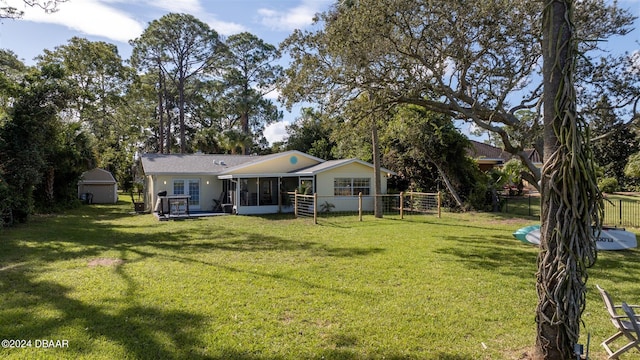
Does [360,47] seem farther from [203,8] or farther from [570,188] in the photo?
[570,188]

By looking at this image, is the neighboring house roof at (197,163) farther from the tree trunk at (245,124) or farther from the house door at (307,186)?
the tree trunk at (245,124)

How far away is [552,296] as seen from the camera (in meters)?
3.20

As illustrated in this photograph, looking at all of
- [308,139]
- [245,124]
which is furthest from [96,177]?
[308,139]

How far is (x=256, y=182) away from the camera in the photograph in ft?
65.1

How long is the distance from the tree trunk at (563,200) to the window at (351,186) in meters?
16.6

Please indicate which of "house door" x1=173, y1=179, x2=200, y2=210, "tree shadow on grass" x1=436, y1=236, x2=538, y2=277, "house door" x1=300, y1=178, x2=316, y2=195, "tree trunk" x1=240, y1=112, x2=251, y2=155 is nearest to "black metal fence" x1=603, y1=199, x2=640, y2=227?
"tree shadow on grass" x1=436, y1=236, x2=538, y2=277

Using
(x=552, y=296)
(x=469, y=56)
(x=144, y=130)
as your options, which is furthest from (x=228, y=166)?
(x=144, y=130)

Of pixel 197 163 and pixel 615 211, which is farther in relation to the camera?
pixel 197 163

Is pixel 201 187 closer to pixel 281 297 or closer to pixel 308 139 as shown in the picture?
pixel 281 297

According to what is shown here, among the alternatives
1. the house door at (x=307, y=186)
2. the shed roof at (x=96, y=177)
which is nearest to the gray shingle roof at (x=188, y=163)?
the house door at (x=307, y=186)

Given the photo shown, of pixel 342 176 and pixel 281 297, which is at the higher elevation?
pixel 342 176

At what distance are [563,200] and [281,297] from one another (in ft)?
13.4

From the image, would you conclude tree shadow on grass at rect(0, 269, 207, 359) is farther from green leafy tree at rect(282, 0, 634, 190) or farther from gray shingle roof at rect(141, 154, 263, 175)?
gray shingle roof at rect(141, 154, 263, 175)

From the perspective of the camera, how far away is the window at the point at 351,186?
65.4ft
